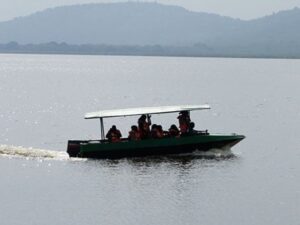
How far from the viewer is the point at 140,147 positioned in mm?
47656

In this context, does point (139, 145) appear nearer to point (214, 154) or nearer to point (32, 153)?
point (214, 154)

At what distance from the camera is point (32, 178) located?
43.5 metres

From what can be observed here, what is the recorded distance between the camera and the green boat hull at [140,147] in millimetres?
47312

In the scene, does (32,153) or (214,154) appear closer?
(214,154)

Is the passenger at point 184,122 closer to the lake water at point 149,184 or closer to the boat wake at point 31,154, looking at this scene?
the lake water at point 149,184

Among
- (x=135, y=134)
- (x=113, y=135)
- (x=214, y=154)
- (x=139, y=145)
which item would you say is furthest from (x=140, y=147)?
(x=214, y=154)

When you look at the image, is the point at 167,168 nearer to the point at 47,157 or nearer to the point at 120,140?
the point at 120,140

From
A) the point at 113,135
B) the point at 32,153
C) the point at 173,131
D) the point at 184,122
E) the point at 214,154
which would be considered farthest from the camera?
the point at 32,153

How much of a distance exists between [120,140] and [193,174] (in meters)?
5.32

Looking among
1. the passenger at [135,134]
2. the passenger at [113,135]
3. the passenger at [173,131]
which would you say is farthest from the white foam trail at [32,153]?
the passenger at [173,131]

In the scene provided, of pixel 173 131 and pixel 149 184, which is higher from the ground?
pixel 173 131

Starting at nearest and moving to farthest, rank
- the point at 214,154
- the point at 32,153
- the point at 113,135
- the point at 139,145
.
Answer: the point at 113,135, the point at 139,145, the point at 214,154, the point at 32,153

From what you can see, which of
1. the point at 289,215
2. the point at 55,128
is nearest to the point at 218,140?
the point at 289,215

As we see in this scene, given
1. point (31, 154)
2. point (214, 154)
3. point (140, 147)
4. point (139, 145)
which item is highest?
point (139, 145)
